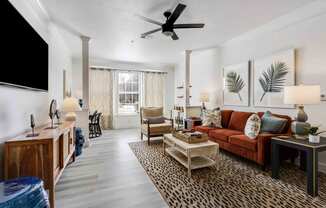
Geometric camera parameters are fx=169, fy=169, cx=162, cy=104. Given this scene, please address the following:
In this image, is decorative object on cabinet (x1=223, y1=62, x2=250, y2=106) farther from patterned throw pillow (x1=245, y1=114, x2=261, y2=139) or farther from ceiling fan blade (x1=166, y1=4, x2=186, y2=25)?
ceiling fan blade (x1=166, y1=4, x2=186, y2=25)

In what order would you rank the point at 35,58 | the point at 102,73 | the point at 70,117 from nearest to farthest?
the point at 35,58 < the point at 70,117 < the point at 102,73

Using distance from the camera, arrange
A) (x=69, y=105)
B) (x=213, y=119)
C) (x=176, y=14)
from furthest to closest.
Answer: (x=213, y=119) < (x=69, y=105) < (x=176, y=14)

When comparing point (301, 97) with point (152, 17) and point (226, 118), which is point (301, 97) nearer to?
point (226, 118)

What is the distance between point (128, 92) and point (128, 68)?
1.01m

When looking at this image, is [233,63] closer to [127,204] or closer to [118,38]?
[118,38]

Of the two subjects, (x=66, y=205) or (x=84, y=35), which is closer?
(x=66, y=205)

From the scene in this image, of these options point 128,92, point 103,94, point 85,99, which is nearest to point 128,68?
point 128,92

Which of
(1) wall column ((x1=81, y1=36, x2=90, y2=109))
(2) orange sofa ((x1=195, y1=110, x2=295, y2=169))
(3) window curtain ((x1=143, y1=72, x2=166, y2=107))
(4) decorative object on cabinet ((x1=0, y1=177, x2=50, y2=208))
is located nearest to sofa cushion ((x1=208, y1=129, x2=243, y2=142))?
(2) orange sofa ((x1=195, y1=110, x2=295, y2=169))

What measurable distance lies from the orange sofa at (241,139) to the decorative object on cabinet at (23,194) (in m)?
2.77

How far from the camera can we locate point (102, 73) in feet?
21.8

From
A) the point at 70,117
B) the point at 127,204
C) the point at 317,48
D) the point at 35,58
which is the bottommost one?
the point at 127,204

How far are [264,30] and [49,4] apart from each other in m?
4.09

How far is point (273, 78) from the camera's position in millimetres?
3443

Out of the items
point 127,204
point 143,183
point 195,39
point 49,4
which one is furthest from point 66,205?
point 195,39
